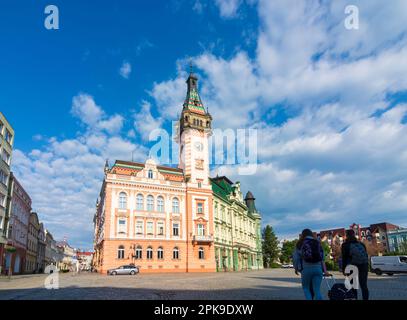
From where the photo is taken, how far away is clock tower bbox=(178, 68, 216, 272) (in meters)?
47.6

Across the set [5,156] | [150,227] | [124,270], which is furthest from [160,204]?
[5,156]

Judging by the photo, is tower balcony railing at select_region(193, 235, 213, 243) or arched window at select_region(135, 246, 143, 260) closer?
arched window at select_region(135, 246, 143, 260)

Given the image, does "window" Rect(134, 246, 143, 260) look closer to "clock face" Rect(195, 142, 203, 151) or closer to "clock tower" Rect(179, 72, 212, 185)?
"clock tower" Rect(179, 72, 212, 185)

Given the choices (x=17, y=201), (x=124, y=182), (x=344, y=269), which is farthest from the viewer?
(x=17, y=201)

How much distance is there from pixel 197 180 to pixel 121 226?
44.2ft

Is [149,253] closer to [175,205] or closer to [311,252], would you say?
[175,205]

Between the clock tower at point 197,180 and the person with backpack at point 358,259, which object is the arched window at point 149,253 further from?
the person with backpack at point 358,259

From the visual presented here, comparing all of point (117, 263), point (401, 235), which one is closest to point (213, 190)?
point (117, 263)

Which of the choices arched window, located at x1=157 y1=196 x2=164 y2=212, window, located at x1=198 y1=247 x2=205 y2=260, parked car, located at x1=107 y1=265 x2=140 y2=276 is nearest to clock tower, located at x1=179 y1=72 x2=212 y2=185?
arched window, located at x1=157 y1=196 x2=164 y2=212

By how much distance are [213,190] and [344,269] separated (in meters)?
44.3

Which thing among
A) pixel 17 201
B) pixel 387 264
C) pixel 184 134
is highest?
pixel 184 134

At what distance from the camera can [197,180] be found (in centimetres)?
5134
